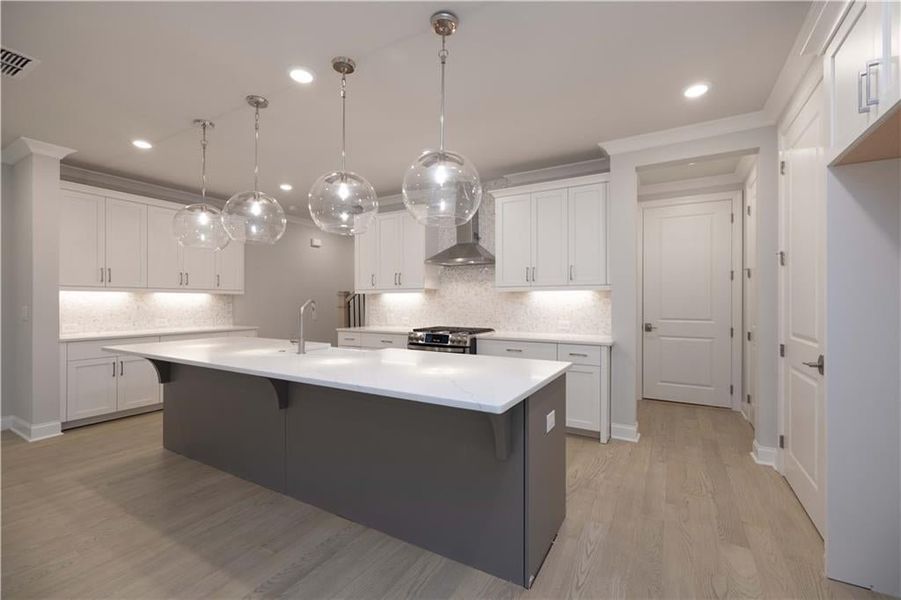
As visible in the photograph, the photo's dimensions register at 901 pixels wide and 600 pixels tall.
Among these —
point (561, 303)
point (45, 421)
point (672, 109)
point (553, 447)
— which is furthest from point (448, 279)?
point (45, 421)

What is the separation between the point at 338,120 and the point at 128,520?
2.98 metres

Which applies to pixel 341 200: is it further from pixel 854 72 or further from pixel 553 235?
pixel 553 235

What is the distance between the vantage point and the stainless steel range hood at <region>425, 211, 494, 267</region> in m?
4.47

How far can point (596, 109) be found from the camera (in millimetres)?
3004

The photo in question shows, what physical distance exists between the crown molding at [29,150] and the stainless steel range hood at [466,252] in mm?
3580

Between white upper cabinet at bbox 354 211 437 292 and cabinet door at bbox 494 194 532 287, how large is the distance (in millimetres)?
1003

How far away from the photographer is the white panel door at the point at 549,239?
405cm

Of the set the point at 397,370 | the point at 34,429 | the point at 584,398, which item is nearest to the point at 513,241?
the point at 584,398

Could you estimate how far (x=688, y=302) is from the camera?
15.8ft

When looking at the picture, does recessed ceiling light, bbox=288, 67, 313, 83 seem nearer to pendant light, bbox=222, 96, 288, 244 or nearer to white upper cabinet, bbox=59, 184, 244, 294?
pendant light, bbox=222, 96, 288, 244

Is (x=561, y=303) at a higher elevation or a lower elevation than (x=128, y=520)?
higher

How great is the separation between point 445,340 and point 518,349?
746mm

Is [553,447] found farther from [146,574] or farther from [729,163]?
[729,163]

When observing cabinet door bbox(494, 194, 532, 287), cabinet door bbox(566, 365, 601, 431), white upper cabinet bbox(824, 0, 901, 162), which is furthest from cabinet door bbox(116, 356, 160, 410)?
white upper cabinet bbox(824, 0, 901, 162)
